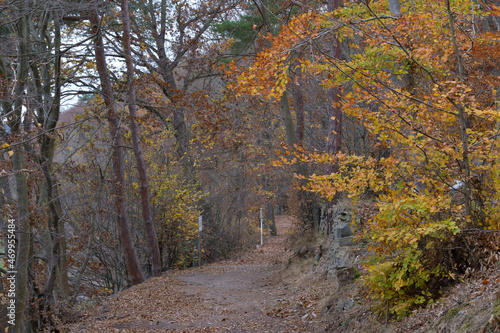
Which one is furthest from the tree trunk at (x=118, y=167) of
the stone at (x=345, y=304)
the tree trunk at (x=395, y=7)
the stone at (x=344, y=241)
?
the tree trunk at (x=395, y=7)

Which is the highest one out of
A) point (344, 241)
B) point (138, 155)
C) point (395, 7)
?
point (395, 7)

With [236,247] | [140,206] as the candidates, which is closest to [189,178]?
[140,206]

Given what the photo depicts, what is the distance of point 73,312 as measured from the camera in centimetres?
981

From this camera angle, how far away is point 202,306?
9906 millimetres

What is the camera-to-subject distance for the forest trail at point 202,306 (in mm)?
7879

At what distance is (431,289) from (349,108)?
229 centimetres

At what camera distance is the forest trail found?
7.88m


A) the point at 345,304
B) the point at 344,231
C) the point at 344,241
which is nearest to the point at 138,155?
the point at 344,231

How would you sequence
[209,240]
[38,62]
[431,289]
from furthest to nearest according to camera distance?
[209,240] → [38,62] → [431,289]

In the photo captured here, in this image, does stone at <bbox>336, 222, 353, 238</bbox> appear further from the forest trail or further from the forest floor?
the forest trail

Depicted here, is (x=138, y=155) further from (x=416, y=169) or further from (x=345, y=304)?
(x=416, y=169)

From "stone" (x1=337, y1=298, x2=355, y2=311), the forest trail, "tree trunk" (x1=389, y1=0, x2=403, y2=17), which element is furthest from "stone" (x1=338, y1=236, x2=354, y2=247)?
"tree trunk" (x1=389, y1=0, x2=403, y2=17)

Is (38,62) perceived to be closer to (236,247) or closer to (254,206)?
(236,247)

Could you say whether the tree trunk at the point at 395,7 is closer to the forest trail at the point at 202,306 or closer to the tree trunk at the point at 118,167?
the forest trail at the point at 202,306
